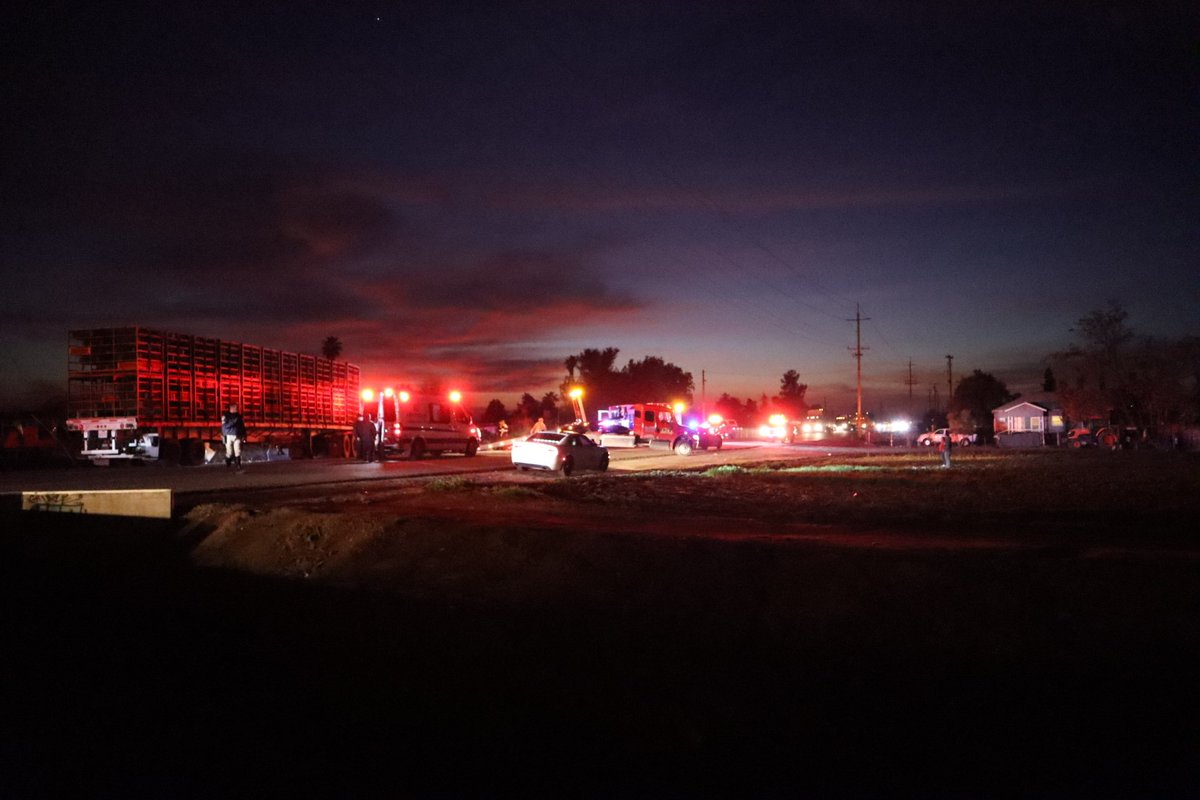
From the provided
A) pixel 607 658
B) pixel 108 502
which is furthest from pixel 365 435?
pixel 607 658

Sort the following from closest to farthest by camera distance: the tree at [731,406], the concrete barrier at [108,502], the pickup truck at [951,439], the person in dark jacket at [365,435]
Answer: the concrete barrier at [108,502] < the person in dark jacket at [365,435] < the pickup truck at [951,439] < the tree at [731,406]

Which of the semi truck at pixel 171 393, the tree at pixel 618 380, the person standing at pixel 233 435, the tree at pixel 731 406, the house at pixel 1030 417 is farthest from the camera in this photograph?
the tree at pixel 731 406

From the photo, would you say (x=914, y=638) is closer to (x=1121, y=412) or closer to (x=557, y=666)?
(x=557, y=666)

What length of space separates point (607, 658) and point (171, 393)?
24.1 m

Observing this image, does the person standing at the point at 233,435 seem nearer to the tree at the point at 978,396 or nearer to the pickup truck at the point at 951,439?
the pickup truck at the point at 951,439

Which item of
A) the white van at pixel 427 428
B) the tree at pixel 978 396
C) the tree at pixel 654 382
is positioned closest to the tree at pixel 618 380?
the tree at pixel 654 382

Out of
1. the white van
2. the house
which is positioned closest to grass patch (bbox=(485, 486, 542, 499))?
the white van

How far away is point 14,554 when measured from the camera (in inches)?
577

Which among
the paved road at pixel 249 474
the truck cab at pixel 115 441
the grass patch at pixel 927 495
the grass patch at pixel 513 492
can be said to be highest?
the truck cab at pixel 115 441

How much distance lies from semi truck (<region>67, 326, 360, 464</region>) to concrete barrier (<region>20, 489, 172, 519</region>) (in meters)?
9.91

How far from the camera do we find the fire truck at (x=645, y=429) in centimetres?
4112

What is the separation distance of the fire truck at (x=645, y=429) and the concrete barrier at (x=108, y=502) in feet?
83.2

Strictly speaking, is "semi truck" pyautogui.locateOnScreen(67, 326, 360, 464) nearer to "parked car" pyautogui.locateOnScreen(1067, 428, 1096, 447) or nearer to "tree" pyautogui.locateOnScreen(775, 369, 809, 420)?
"parked car" pyautogui.locateOnScreen(1067, 428, 1096, 447)

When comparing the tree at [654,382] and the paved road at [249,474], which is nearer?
the paved road at [249,474]
